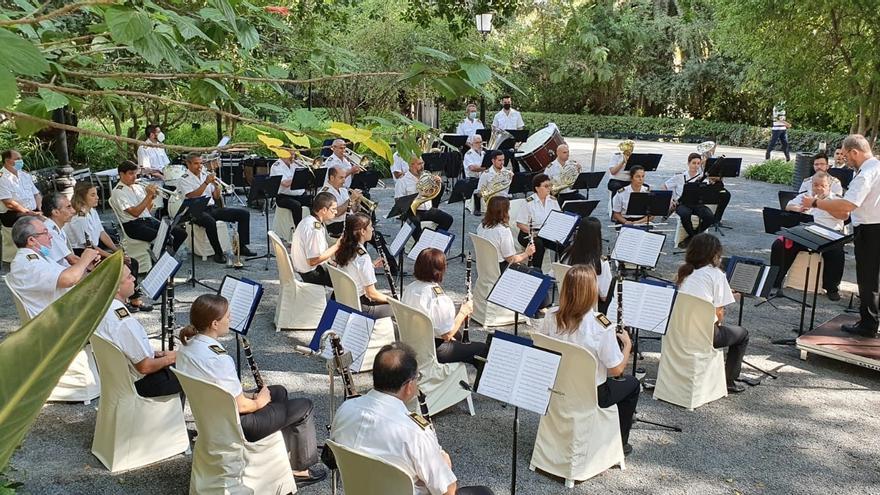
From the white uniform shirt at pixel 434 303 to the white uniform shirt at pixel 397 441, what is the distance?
7.49ft

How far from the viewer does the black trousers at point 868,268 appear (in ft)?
24.5

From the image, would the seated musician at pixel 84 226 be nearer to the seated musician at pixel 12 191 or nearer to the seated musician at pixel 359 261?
the seated musician at pixel 12 191

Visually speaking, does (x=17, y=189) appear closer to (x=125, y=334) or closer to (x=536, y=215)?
(x=125, y=334)

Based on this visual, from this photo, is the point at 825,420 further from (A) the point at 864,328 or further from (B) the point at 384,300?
(B) the point at 384,300

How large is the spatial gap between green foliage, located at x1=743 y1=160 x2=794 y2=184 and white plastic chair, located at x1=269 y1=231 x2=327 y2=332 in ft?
46.5

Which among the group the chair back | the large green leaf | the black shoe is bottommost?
the black shoe

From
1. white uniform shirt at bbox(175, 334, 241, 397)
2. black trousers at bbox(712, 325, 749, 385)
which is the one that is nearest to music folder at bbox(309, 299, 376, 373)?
white uniform shirt at bbox(175, 334, 241, 397)

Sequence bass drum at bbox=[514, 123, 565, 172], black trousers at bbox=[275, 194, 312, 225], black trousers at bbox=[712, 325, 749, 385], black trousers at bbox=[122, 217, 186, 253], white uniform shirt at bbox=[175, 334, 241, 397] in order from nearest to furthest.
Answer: white uniform shirt at bbox=[175, 334, 241, 397]
black trousers at bbox=[712, 325, 749, 385]
black trousers at bbox=[122, 217, 186, 253]
black trousers at bbox=[275, 194, 312, 225]
bass drum at bbox=[514, 123, 565, 172]

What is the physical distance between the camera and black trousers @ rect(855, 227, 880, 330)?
7461 millimetres

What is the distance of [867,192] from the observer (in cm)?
726

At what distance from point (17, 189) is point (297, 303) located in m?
4.75

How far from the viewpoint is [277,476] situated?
5.00 metres

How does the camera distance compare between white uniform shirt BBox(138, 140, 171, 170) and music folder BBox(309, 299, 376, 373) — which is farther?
white uniform shirt BBox(138, 140, 171, 170)

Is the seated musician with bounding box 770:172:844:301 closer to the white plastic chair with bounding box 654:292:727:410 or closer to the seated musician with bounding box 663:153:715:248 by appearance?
the seated musician with bounding box 663:153:715:248
